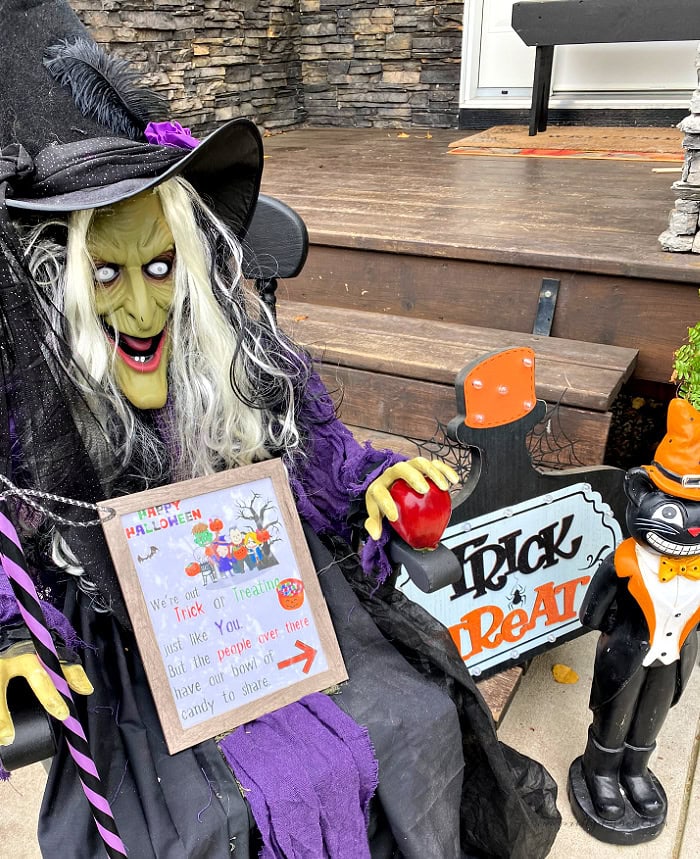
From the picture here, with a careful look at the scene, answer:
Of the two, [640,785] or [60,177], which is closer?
[60,177]

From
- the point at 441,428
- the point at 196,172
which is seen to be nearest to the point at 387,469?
the point at 196,172

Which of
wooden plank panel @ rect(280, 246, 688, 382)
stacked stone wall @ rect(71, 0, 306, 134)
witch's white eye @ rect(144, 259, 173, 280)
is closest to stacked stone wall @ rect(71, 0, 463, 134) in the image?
stacked stone wall @ rect(71, 0, 306, 134)

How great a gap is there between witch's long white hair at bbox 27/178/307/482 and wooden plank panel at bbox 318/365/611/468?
2.19 feet

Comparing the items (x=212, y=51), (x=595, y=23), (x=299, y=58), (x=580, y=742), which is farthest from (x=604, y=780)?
(x=299, y=58)

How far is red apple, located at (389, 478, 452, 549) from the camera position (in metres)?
1.20

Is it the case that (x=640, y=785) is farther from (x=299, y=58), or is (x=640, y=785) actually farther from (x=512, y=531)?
(x=299, y=58)

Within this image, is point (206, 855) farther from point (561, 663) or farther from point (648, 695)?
point (561, 663)

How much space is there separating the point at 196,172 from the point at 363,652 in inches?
33.5

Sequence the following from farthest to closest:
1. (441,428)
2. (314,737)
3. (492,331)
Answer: (492,331), (441,428), (314,737)

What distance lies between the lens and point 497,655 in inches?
66.7

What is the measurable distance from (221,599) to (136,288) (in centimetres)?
51

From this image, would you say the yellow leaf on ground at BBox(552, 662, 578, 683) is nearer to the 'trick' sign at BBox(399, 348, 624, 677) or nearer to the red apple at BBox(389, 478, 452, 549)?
the 'trick' sign at BBox(399, 348, 624, 677)

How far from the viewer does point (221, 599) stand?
1.17 metres

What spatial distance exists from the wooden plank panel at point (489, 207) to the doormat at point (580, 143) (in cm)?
13
